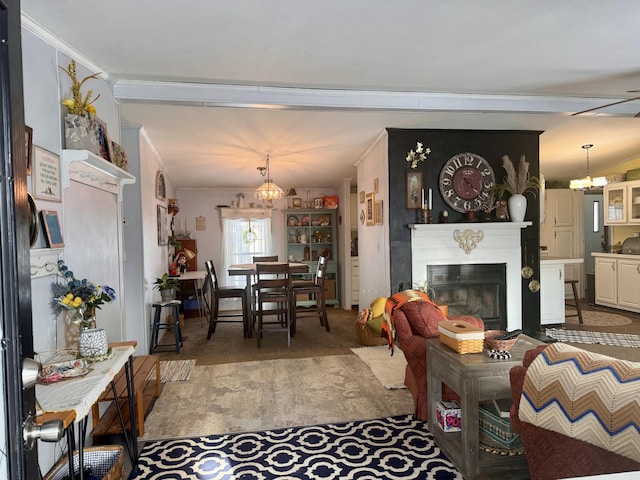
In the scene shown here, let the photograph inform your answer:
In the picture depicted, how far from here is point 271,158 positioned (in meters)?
5.66

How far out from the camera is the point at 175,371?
3916mm

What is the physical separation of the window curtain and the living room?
0.18 m

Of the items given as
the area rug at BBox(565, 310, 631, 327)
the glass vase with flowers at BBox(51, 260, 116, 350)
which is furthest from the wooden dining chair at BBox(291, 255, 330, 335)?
the area rug at BBox(565, 310, 631, 327)

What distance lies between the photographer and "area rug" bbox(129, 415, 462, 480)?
2.22 meters

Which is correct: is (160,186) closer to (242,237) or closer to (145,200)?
(145,200)

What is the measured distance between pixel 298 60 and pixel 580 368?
8.33 ft

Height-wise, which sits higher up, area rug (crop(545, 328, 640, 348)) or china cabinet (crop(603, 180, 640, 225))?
china cabinet (crop(603, 180, 640, 225))

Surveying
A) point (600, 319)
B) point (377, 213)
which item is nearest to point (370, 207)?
point (377, 213)

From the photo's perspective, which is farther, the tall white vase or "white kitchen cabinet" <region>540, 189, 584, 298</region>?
"white kitchen cabinet" <region>540, 189, 584, 298</region>

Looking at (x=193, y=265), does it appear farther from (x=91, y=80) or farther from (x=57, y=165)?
(x=57, y=165)

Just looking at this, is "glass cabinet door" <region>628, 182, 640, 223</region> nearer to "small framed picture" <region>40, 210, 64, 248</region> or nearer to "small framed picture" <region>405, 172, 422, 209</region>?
"small framed picture" <region>405, 172, 422, 209</region>

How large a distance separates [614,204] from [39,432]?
811cm

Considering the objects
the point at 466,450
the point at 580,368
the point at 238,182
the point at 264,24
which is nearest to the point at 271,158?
the point at 238,182

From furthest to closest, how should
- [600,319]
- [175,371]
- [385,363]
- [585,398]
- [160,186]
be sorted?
[600,319] → [160,186] → [385,363] → [175,371] → [585,398]
